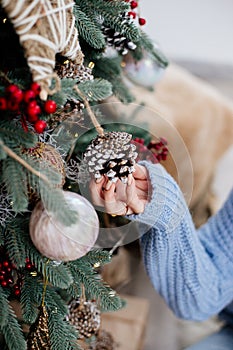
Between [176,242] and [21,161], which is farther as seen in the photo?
[176,242]

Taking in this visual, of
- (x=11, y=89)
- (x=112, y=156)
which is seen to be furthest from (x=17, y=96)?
(x=112, y=156)

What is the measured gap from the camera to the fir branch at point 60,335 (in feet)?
2.09

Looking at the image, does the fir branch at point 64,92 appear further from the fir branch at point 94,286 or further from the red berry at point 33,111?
the fir branch at point 94,286

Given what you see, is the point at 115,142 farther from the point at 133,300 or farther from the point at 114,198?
the point at 133,300

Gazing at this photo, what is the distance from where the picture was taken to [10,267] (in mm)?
639

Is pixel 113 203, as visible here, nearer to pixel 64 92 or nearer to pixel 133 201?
pixel 133 201

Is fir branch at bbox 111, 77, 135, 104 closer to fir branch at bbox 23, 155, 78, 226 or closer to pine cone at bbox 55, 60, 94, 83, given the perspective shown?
pine cone at bbox 55, 60, 94, 83

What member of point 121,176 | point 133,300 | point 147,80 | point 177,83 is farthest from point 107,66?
point 177,83

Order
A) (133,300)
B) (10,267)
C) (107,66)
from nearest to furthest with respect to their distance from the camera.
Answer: (10,267) → (107,66) → (133,300)

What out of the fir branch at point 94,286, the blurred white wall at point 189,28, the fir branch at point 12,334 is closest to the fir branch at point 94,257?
the fir branch at point 94,286

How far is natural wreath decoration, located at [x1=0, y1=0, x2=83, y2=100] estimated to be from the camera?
481 mm

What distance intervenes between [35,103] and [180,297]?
1.58ft

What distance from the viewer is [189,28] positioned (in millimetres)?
2219

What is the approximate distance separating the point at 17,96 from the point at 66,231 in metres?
0.14
